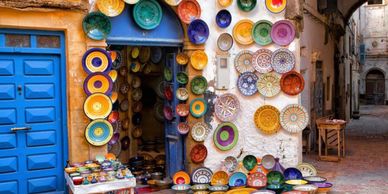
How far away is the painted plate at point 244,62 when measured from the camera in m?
7.27

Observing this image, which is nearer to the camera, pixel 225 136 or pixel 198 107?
pixel 198 107

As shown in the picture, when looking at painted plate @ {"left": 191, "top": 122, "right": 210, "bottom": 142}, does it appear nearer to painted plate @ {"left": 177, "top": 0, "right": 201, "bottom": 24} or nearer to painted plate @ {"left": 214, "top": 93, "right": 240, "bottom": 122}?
painted plate @ {"left": 214, "top": 93, "right": 240, "bottom": 122}

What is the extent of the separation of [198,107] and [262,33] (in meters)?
1.76

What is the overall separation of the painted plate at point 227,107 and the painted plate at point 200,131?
30 cm

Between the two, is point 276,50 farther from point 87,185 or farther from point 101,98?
point 87,185

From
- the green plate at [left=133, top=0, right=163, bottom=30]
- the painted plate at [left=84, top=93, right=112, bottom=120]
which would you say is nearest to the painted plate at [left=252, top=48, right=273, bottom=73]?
the green plate at [left=133, top=0, right=163, bottom=30]

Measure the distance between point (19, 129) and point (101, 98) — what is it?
1178mm

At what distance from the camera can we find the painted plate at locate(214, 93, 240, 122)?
7.20m

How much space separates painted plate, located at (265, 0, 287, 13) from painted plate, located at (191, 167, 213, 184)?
10.0 feet

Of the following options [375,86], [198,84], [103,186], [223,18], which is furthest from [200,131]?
[375,86]

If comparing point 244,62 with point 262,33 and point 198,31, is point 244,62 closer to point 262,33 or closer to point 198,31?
point 262,33

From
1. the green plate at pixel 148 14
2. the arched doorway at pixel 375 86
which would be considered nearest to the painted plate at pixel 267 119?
the green plate at pixel 148 14

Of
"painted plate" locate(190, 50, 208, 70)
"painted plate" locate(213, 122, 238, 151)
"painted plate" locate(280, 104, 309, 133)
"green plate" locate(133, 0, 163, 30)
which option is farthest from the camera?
"painted plate" locate(280, 104, 309, 133)

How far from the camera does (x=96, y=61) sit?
19.6 ft
